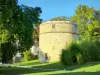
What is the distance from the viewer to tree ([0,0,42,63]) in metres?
22.1

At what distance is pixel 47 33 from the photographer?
57.9 m

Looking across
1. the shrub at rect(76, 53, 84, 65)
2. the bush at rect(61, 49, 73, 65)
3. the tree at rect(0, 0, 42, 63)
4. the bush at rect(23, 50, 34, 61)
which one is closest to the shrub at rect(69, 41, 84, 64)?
the shrub at rect(76, 53, 84, 65)

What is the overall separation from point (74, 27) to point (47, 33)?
550cm

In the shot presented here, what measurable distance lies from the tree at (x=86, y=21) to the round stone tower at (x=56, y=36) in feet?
47.0

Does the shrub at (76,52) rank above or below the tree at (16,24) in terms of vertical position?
below

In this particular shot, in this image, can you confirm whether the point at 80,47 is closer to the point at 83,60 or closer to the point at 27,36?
the point at 83,60

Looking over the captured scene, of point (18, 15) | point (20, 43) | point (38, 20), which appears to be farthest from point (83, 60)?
point (18, 15)

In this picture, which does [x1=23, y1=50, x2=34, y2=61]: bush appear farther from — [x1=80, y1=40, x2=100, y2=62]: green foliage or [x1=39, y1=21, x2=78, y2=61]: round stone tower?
[x1=80, y1=40, x2=100, y2=62]: green foliage

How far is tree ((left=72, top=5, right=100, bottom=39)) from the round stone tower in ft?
47.0

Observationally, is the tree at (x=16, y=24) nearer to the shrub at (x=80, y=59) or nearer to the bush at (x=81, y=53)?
the bush at (x=81, y=53)

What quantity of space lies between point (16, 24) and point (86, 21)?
49.6 m

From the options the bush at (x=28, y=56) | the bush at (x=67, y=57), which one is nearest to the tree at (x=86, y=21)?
the bush at (x=28, y=56)

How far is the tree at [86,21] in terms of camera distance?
7169 centimetres

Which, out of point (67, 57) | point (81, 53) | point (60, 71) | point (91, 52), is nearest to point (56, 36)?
point (67, 57)
